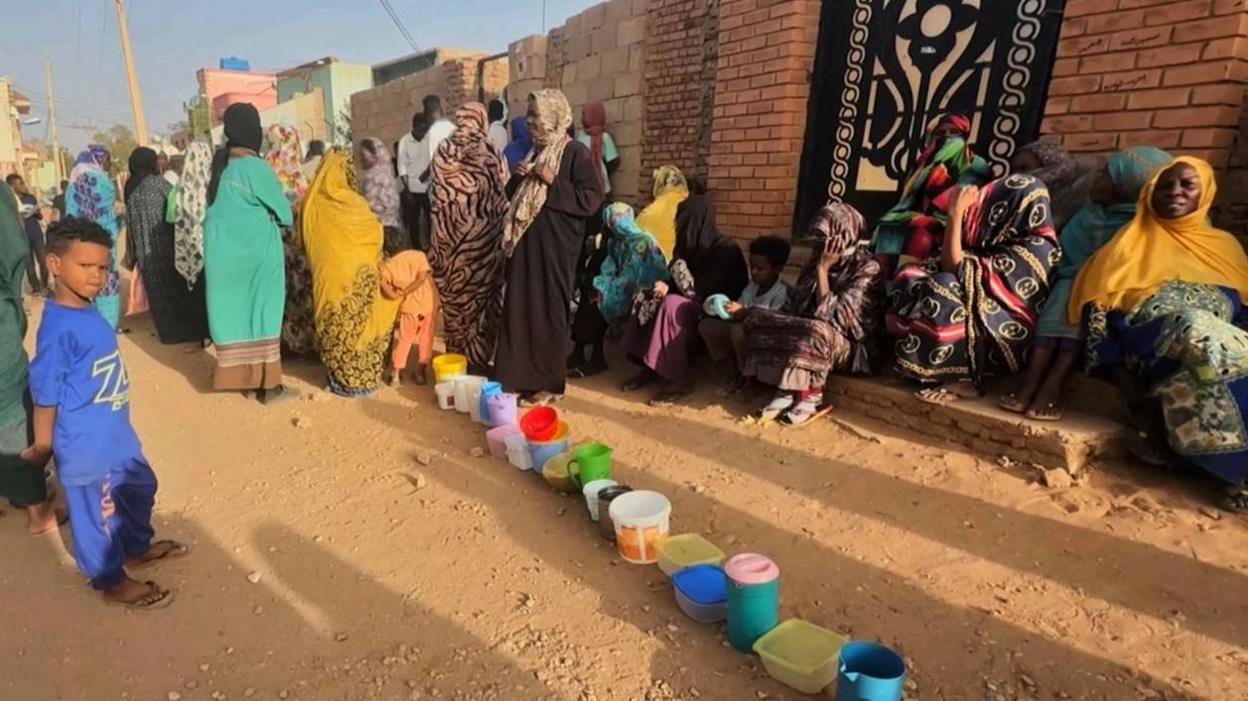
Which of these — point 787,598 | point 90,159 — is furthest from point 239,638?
point 90,159

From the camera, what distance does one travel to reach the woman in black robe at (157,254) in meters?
5.57

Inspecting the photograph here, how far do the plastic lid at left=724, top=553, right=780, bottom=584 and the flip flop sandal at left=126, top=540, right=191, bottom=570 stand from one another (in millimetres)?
2050

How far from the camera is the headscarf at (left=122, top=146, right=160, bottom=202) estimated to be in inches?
219

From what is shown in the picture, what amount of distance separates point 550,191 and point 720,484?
194 cm

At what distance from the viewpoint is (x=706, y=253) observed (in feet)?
14.6

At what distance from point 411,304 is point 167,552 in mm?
2271

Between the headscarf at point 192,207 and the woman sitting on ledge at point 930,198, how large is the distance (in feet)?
14.9

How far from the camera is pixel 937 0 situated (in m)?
4.21

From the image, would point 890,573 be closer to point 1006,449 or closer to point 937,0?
point 1006,449

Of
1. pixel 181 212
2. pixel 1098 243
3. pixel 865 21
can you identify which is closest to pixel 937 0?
pixel 865 21

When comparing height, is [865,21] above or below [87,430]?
above

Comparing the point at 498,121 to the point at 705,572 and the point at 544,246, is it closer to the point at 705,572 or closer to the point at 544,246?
the point at 544,246

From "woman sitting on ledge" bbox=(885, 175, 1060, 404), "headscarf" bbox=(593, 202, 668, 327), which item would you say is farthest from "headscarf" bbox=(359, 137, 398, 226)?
"woman sitting on ledge" bbox=(885, 175, 1060, 404)

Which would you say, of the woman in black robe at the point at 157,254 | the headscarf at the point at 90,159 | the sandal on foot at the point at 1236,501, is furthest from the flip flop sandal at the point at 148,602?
the headscarf at the point at 90,159
